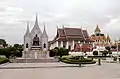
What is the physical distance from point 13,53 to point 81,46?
→ 18.4 meters

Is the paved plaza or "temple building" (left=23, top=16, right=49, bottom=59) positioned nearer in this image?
the paved plaza

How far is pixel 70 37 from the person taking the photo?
61.6m

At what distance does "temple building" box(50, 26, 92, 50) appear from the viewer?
61.5 m

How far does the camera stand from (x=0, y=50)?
4641 cm

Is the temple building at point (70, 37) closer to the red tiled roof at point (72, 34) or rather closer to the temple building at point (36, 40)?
the red tiled roof at point (72, 34)

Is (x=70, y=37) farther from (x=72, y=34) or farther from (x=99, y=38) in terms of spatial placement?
(x=99, y=38)

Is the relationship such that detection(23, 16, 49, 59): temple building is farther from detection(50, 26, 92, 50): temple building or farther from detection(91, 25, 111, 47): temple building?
detection(91, 25, 111, 47): temple building

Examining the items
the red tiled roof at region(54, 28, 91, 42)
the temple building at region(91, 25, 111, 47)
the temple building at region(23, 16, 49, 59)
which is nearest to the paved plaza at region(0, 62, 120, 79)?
the temple building at region(23, 16, 49, 59)

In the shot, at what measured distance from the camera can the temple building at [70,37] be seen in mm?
61469

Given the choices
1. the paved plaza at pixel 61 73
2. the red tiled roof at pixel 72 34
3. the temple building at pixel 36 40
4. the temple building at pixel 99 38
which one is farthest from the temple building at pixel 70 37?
the paved plaza at pixel 61 73

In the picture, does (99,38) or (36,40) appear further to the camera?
(99,38)

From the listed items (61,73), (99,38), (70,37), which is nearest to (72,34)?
(70,37)

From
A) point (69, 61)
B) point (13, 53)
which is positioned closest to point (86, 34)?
point (13, 53)

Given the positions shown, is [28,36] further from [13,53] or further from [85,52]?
[85,52]
